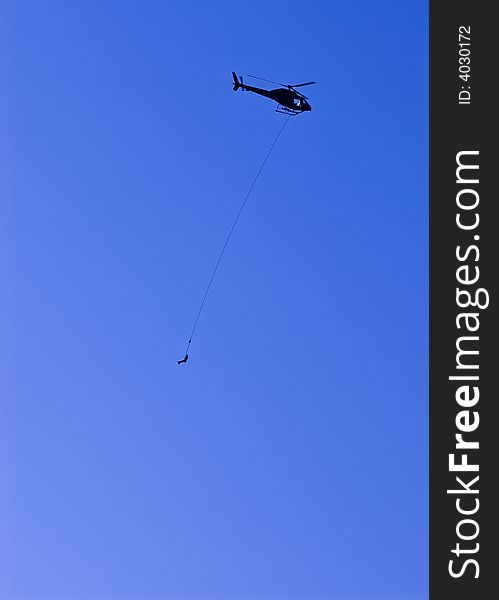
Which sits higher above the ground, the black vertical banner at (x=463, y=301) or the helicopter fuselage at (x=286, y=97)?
the helicopter fuselage at (x=286, y=97)

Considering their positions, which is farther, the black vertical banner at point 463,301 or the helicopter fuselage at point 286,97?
the helicopter fuselage at point 286,97

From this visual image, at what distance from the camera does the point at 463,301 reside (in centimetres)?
4403

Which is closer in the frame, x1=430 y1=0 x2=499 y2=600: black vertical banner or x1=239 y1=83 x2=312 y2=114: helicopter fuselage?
x1=430 y1=0 x2=499 y2=600: black vertical banner

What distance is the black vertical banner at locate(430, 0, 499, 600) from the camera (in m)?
42.2

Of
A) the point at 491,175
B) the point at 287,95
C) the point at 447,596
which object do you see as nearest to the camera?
the point at 447,596

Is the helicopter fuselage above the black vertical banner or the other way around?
above

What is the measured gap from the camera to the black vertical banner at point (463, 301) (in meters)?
42.2

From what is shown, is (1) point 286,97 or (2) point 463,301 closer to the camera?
(2) point 463,301

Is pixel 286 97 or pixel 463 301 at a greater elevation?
pixel 286 97

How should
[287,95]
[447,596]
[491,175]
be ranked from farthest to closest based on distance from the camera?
1. [287,95]
2. [491,175]
3. [447,596]

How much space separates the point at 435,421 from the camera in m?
43.0

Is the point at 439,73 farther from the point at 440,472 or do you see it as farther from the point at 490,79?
the point at 440,472

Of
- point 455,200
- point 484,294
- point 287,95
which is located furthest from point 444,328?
point 287,95

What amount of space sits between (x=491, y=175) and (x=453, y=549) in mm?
14618
